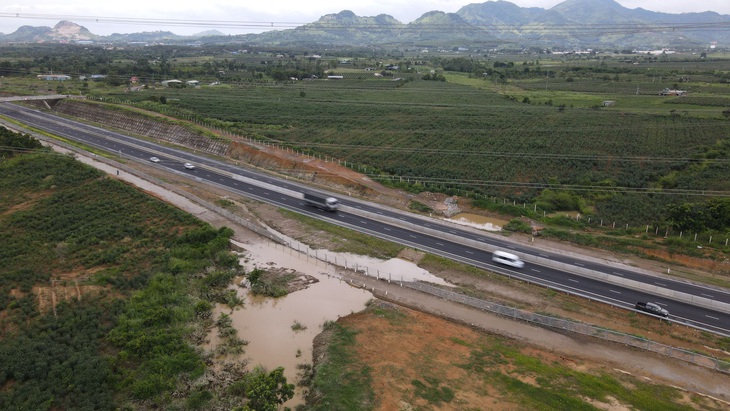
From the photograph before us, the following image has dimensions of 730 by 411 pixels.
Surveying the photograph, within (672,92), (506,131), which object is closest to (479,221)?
(506,131)

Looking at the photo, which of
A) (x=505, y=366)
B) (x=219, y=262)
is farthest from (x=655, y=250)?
(x=219, y=262)

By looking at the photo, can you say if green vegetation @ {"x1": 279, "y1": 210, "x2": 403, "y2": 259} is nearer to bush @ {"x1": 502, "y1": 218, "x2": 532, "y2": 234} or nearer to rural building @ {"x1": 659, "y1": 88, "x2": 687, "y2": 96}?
bush @ {"x1": 502, "y1": 218, "x2": 532, "y2": 234}

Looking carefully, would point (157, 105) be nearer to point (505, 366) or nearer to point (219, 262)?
point (219, 262)

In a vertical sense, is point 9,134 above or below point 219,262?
above

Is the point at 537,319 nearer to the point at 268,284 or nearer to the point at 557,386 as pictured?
the point at 557,386

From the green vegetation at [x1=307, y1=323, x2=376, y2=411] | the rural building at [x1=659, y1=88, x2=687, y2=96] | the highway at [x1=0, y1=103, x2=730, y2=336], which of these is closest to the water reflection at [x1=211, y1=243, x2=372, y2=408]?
the green vegetation at [x1=307, y1=323, x2=376, y2=411]

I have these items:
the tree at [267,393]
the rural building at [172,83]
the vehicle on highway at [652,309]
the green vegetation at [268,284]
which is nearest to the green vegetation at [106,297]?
the tree at [267,393]
